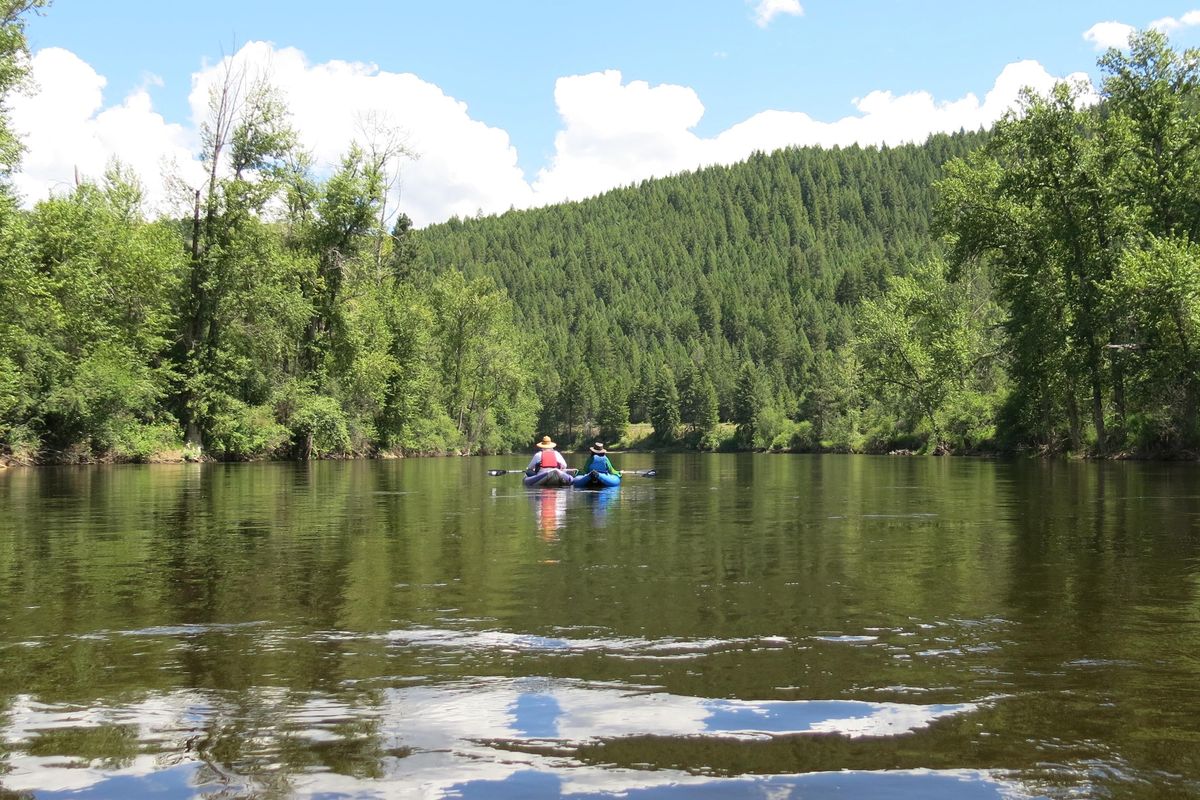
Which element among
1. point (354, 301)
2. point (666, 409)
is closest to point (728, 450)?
point (666, 409)

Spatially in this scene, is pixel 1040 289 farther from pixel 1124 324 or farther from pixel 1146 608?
pixel 1146 608

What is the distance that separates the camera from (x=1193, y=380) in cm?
4075

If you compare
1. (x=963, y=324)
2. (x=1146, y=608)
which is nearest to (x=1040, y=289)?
(x=963, y=324)

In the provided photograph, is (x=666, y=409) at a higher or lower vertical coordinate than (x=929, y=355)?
lower

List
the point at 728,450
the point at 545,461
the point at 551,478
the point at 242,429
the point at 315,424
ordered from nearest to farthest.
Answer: the point at 551,478 → the point at 545,461 → the point at 242,429 → the point at 315,424 → the point at 728,450

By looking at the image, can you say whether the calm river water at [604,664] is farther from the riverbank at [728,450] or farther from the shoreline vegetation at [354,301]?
the riverbank at [728,450]

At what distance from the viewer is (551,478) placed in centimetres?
2759

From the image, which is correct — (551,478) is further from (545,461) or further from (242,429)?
(242,429)

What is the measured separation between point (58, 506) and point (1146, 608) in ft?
68.6

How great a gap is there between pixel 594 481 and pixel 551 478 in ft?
5.09

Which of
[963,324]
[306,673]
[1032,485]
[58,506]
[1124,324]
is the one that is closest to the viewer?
[306,673]

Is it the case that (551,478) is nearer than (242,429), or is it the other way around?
(551,478)

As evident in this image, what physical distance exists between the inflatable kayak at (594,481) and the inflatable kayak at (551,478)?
0.32 metres

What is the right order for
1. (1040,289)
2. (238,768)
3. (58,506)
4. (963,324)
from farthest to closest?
(963,324) → (1040,289) → (58,506) → (238,768)
